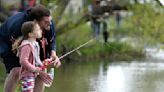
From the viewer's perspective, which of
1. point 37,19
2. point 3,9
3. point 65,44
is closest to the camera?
point 37,19

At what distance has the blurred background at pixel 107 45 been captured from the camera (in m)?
12.6

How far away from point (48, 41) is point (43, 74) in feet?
1.39

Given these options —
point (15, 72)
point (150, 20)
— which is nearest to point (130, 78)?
point (150, 20)

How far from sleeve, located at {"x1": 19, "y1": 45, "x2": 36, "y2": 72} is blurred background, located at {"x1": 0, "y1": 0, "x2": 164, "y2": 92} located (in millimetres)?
4116

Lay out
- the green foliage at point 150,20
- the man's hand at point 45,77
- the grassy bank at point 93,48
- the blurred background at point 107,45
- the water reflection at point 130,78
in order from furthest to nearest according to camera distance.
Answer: the green foliage at point 150,20, the grassy bank at point 93,48, the blurred background at point 107,45, the water reflection at point 130,78, the man's hand at point 45,77

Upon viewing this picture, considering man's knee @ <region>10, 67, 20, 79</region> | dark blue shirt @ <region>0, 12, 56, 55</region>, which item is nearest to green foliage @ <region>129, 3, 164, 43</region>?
dark blue shirt @ <region>0, 12, 56, 55</region>

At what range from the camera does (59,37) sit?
646 inches

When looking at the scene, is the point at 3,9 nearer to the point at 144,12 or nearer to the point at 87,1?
the point at 87,1

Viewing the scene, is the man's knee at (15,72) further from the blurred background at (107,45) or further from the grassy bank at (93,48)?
the grassy bank at (93,48)

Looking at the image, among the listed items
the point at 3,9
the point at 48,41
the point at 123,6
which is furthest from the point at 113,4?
the point at 48,41

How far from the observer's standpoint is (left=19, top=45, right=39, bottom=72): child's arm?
7223mm

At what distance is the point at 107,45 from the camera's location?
54.7ft

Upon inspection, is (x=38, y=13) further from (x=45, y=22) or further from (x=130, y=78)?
(x=130, y=78)

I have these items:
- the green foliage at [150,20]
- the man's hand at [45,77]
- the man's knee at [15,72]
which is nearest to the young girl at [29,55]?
the man's hand at [45,77]
